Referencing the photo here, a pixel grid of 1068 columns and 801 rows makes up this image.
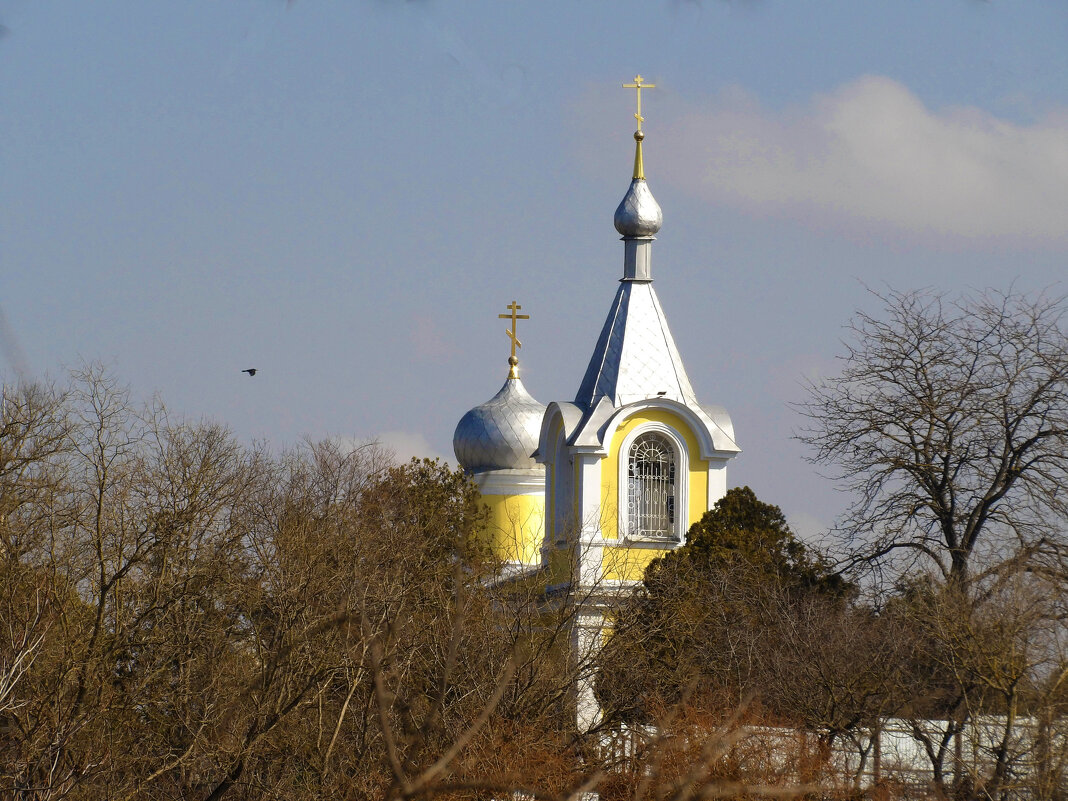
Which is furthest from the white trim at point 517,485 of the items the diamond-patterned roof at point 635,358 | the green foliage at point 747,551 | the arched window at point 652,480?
the green foliage at point 747,551

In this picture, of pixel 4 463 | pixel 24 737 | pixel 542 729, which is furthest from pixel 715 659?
pixel 4 463

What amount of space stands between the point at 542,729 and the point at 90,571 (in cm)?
572

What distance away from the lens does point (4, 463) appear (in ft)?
71.7

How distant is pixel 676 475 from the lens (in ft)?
85.5

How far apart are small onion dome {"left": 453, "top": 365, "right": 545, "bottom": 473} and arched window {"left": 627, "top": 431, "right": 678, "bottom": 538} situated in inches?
352

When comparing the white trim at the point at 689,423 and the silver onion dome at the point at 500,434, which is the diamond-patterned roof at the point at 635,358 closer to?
the white trim at the point at 689,423

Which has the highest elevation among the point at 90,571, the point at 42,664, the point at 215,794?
the point at 90,571

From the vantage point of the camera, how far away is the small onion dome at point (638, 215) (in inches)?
1060

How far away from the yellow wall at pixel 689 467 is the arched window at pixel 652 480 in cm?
26

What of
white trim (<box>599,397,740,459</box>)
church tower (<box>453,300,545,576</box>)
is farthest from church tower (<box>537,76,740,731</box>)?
church tower (<box>453,300,545,576</box>)

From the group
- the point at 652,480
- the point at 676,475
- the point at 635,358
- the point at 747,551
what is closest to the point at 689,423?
the point at 676,475

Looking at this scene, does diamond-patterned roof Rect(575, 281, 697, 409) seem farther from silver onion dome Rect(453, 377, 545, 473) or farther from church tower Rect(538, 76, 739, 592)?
silver onion dome Rect(453, 377, 545, 473)

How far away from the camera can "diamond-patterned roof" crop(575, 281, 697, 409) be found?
26.3 m

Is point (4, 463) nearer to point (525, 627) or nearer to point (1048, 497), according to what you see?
point (525, 627)
